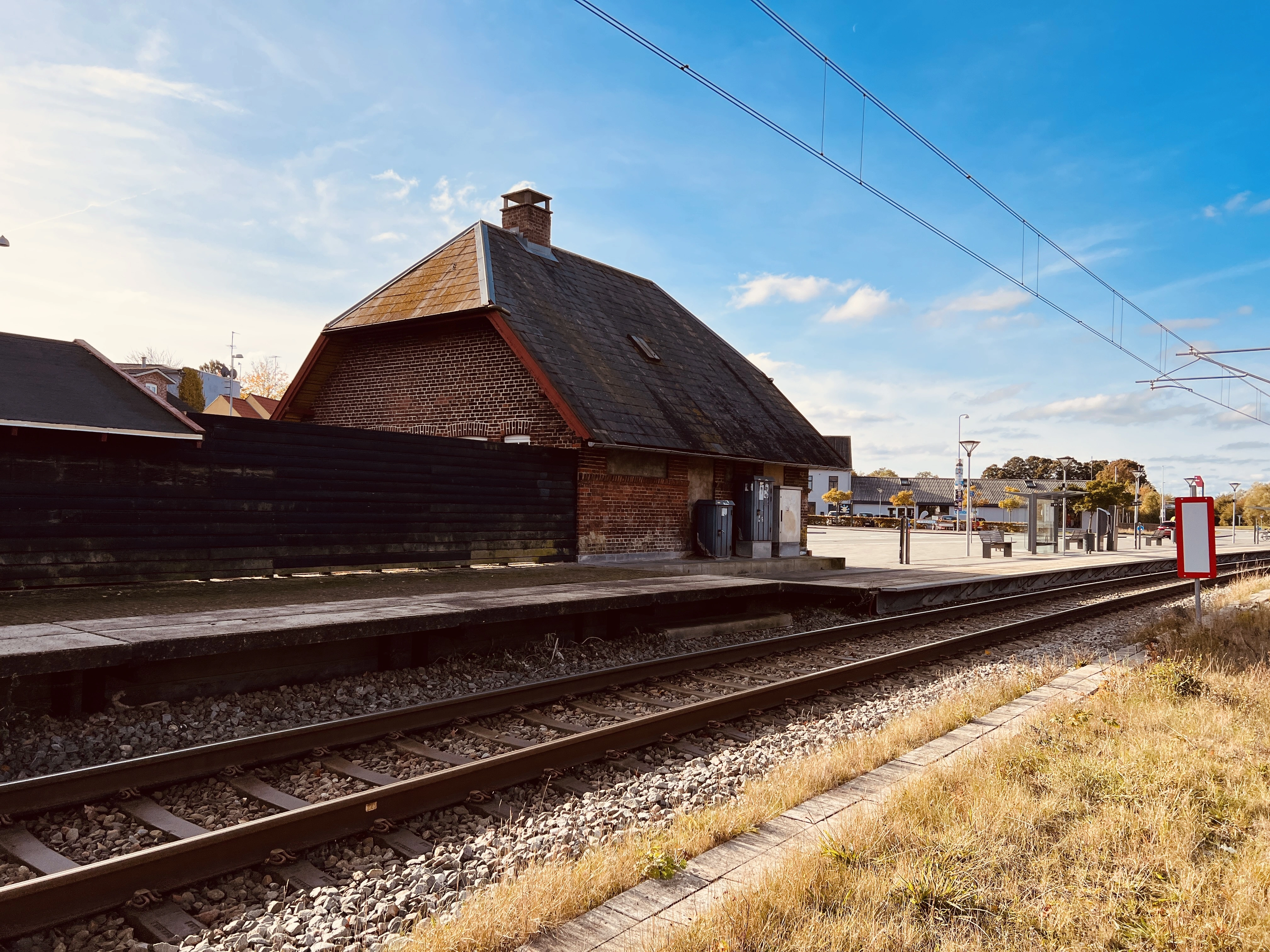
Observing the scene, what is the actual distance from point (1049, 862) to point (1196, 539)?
766 cm

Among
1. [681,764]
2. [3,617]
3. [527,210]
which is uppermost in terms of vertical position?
[527,210]

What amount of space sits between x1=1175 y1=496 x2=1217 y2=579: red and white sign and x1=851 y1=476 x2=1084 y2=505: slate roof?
8034cm

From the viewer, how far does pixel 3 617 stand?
22.2 feet

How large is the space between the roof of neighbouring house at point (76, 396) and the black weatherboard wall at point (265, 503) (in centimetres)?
26

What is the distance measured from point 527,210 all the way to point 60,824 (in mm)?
17666

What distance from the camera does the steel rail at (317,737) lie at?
14.0ft

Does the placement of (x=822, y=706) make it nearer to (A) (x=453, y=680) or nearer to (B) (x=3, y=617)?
(A) (x=453, y=680)

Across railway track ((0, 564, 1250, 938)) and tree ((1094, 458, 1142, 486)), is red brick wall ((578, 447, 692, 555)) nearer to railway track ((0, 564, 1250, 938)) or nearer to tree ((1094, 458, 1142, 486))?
railway track ((0, 564, 1250, 938))

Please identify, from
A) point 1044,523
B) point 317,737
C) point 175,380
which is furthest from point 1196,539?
point 175,380

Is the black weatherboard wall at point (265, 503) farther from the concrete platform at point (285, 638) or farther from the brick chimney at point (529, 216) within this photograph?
the brick chimney at point (529, 216)

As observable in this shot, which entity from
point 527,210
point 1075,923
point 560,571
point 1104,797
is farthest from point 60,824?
point 527,210

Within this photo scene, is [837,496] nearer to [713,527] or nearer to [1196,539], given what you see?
[713,527]

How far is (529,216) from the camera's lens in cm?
1989

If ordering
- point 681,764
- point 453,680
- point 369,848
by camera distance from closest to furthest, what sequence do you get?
point 369,848 → point 681,764 → point 453,680
